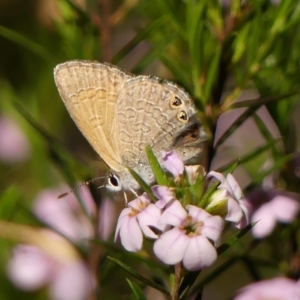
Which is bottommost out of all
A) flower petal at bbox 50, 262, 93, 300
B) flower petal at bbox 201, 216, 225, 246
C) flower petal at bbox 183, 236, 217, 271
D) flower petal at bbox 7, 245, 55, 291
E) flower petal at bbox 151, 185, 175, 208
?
flower petal at bbox 50, 262, 93, 300

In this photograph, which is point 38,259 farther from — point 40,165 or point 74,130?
point 74,130

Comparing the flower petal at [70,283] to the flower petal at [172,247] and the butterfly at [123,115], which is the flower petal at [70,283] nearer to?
the butterfly at [123,115]

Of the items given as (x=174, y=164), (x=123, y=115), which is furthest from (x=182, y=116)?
(x=174, y=164)

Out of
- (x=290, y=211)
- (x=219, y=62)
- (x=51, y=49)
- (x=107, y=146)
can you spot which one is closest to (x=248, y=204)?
(x=290, y=211)

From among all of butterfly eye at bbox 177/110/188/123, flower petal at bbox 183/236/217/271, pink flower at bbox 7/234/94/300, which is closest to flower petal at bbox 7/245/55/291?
pink flower at bbox 7/234/94/300

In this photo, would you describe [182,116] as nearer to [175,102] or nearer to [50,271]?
[175,102]

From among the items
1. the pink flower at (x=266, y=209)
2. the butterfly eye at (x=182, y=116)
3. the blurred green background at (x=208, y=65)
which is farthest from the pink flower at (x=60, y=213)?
the pink flower at (x=266, y=209)

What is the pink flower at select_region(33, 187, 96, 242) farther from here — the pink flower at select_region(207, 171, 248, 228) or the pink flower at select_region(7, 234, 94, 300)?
the pink flower at select_region(207, 171, 248, 228)
